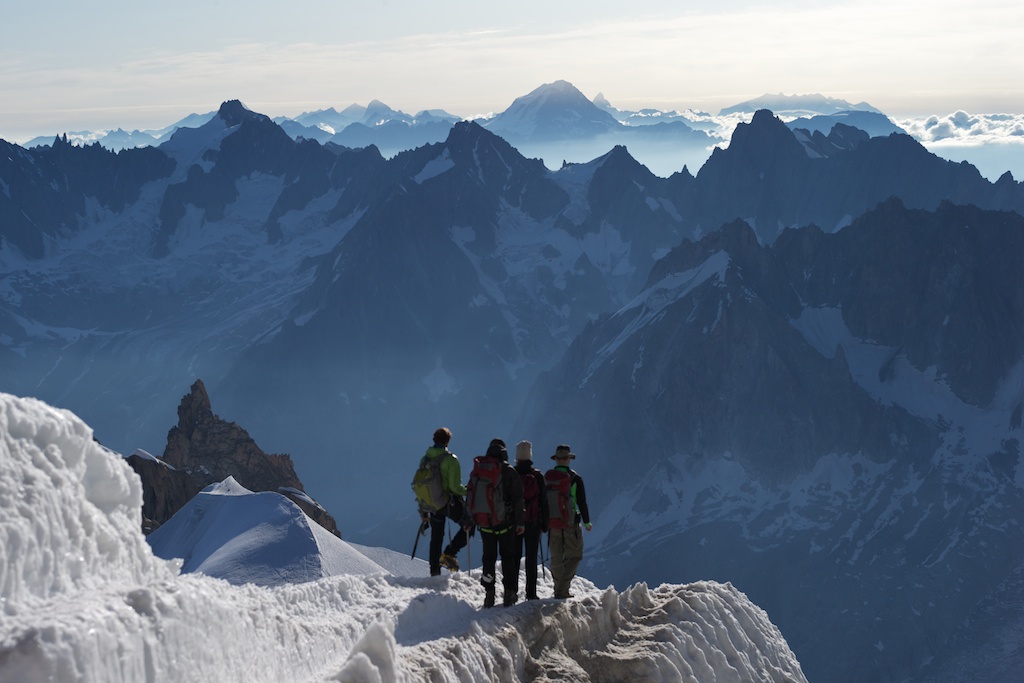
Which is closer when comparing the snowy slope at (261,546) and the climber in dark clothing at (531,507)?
the climber in dark clothing at (531,507)

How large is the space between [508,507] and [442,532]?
3.32 m

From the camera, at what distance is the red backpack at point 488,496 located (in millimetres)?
25203

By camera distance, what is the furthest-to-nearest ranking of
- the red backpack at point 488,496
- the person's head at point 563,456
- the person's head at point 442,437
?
the person's head at point 563,456 < the person's head at point 442,437 < the red backpack at point 488,496

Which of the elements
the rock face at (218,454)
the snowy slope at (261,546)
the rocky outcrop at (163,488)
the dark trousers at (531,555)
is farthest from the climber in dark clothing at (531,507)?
the rock face at (218,454)

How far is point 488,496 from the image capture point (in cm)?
2528

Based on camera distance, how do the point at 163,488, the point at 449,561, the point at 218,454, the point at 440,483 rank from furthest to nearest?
the point at 218,454 → the point at 163,488 → the point at 449,561 → the point at 440,483

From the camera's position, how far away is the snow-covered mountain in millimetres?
15312

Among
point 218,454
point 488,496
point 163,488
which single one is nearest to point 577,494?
point 488,496

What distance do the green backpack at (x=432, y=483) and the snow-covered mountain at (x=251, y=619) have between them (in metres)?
1.86

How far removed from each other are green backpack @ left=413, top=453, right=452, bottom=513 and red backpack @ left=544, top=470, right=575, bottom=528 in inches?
92.8

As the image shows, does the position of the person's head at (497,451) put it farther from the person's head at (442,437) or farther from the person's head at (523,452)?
the person's head at (442,437)

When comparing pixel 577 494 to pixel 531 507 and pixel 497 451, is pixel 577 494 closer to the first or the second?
pixel 531 507

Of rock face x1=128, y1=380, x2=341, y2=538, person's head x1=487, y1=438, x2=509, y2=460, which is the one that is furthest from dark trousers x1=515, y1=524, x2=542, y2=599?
rock face x1=128, y1=380, x2=341, y2=538

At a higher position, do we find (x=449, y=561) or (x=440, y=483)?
(x=440, y=483)
